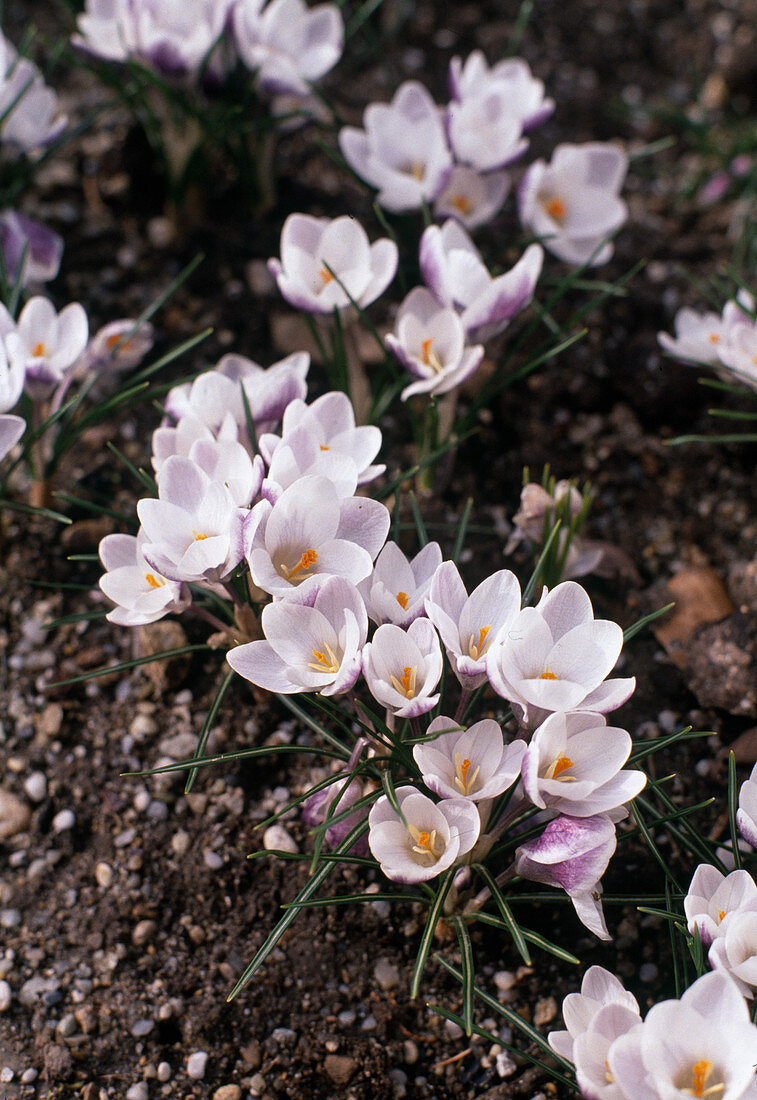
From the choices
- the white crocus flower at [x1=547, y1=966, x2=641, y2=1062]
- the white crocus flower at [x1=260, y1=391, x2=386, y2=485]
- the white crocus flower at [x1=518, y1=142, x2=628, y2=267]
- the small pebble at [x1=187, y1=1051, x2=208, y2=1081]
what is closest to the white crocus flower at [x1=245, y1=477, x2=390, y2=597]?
the white crocus flower at [x1=260, y1=391, x2=386, y2=485]

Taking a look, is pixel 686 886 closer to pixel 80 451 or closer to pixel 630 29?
pixel 80 451

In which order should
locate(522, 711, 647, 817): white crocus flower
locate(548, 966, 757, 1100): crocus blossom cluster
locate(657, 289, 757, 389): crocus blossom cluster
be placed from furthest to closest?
locate(657, 289, 757, 389): crocus blossom cluster < locate(522, 711, 647, 817): white crocus flower < locate(548, 966, 757, 1100): crocus blossom cluster

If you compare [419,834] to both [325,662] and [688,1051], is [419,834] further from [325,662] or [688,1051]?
[688,1051]

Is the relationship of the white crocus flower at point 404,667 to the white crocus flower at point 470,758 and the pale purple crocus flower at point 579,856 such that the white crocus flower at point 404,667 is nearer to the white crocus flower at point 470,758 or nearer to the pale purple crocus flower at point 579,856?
the white crocus flower at point 470,758

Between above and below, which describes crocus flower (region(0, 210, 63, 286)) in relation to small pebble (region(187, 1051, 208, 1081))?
above

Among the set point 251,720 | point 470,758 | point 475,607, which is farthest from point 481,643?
point 251,720

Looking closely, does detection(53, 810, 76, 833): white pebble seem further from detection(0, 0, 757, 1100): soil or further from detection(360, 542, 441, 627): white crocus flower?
detection(360, 542, 441, 627): white crocus flower

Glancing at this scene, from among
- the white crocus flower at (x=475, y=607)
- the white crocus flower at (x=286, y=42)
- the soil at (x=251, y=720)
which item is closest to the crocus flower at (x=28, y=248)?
the soil at (x=251, y=720)

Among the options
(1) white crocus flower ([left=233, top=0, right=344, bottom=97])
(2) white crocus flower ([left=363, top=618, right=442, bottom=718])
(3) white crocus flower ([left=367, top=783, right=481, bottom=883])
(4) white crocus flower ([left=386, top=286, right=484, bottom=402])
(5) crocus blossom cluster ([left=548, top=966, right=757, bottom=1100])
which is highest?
(1) white crocus flower ([left=233, top=0, right=344, bottom=97])
